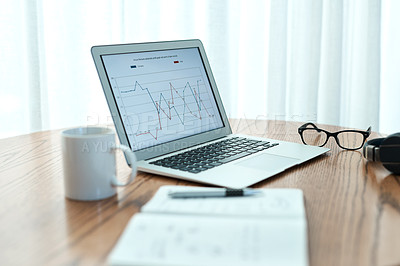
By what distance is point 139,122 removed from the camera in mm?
1050

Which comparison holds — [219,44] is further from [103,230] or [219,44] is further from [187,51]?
[103,230]

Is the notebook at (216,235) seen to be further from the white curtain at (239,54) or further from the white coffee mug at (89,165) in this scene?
the white curtain at (239,54)

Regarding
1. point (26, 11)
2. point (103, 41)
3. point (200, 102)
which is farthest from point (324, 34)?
point (26, 11)

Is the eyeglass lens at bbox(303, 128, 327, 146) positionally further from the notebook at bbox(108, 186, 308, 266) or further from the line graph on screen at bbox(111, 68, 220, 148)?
the notebook at bbox(108, 186, 308, 266)

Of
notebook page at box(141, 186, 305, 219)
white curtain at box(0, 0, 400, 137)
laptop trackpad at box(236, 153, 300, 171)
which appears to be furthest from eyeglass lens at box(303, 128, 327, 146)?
white curtain at box(0, 0, 400, 137)

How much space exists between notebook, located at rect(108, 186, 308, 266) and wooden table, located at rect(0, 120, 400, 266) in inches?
1.6

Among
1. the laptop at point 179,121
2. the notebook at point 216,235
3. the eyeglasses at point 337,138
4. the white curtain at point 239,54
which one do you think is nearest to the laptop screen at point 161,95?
the laptop at point 179,121

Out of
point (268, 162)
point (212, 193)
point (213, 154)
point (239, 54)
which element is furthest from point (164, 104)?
point (239, 54)

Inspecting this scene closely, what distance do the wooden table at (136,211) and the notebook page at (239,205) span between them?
0.04 meters

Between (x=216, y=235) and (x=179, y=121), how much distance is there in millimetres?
565

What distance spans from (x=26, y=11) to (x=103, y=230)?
5.69 ft

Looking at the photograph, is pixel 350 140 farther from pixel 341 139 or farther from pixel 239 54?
pixel 239 54

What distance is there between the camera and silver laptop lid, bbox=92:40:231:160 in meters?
1.02

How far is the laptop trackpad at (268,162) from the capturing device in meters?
0.98
